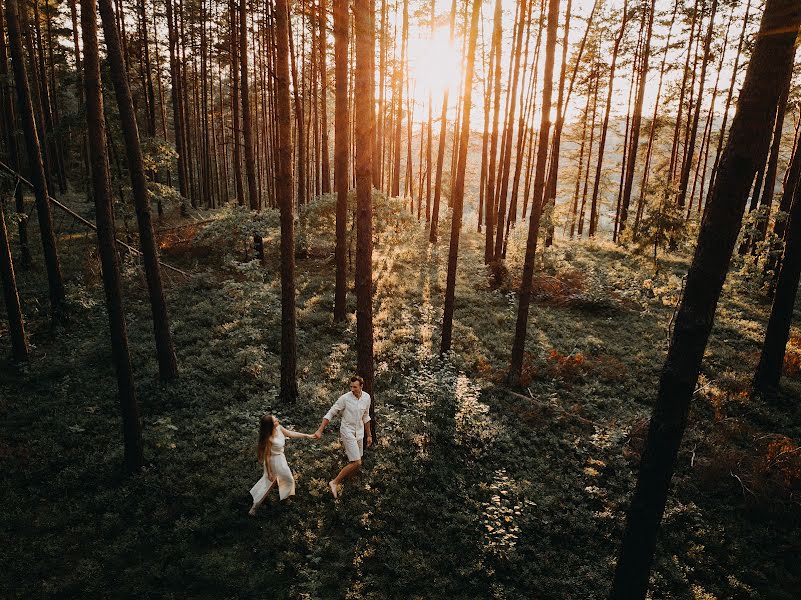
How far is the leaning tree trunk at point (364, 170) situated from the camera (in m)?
7.68

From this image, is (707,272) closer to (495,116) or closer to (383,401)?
(383,401)

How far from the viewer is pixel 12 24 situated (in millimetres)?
11281

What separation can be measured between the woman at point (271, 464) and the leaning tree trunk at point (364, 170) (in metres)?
2.21

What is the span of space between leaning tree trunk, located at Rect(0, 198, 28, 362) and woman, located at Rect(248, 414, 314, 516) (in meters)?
9.83

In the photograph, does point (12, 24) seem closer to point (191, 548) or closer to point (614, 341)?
point (191, 548)

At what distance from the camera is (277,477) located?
7293mm

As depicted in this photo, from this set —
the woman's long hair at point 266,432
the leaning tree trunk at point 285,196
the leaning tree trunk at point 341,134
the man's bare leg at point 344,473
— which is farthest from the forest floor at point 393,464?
the leaning tree trunk at point 341,134

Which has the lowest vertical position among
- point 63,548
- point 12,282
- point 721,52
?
point 63,548

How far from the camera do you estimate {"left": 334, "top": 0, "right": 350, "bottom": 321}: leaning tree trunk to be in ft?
32.3

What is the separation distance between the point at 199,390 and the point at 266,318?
16.1 feet

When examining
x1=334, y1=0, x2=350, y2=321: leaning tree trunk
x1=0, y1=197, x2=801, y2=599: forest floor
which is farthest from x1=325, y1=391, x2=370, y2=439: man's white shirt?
x1=334, y1=0, x2=350, y2=321: leaning tree trunk

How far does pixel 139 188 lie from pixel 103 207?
2912 millimetres

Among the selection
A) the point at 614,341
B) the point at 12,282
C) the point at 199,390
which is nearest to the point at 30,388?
the point at 12,282

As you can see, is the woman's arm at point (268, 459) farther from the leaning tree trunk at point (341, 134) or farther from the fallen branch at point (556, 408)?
the leaning tree trunk at point (341, 134)
